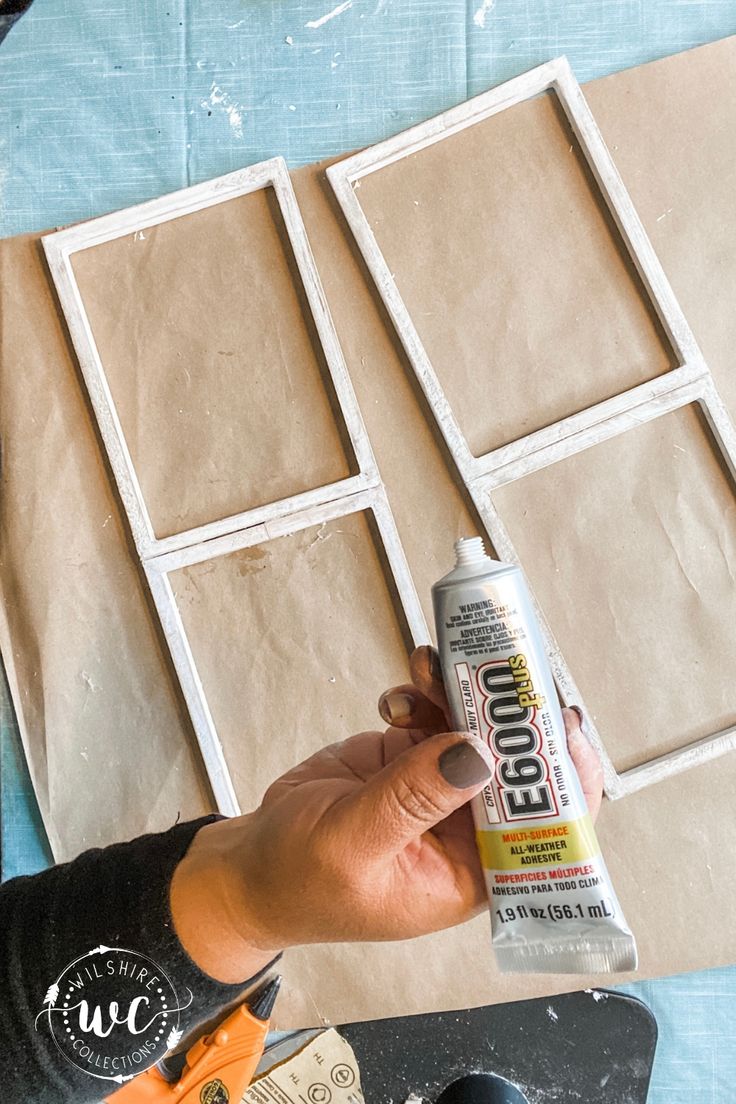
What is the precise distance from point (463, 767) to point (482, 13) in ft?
3.73

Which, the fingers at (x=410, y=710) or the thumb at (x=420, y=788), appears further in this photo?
the fingers at (x=410, y=710)

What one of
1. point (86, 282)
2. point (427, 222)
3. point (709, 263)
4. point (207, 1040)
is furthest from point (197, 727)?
point (709, 263)

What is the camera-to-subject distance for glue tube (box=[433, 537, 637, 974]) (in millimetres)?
Result: 678

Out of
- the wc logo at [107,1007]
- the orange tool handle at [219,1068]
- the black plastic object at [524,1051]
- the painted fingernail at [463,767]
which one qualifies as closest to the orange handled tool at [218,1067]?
the orange tool handle at [219,1068]

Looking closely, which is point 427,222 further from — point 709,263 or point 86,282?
point 86,282

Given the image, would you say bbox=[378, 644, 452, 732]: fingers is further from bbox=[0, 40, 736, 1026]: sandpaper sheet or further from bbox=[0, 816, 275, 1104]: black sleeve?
bbox=[0, 40, 736, 1026]: sandpaper sheet

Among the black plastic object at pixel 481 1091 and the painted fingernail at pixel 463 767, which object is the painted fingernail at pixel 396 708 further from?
the black plastic object at pixel 481 1091

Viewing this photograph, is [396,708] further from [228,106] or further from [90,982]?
[228,106]

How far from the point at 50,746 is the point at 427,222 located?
0.94 meters

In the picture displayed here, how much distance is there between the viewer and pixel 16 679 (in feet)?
4.03

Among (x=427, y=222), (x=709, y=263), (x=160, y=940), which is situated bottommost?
(x=160, y=940)

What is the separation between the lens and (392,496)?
4.00ft

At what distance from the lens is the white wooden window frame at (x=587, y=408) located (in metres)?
1.17

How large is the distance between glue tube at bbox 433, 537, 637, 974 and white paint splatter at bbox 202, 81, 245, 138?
2.95 ft
